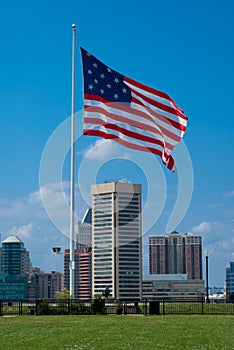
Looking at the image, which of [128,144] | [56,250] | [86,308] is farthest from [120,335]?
[56,250]

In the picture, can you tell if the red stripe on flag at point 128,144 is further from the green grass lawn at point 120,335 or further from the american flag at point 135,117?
the green grass lawn at point 120,335

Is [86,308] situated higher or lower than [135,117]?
lower

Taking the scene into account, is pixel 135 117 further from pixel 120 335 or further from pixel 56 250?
pixel 120 335

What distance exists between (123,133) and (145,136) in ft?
3.52

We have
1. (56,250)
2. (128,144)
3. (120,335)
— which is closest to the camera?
(120,335)

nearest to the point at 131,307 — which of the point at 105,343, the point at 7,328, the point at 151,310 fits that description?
the point at 151,310

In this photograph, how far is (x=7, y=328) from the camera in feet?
82.0

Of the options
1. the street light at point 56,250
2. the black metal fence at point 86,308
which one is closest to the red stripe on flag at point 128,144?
the black metal fence at point 86,308

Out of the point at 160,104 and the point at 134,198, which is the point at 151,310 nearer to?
the point at 160,104

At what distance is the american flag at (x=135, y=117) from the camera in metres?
32.5

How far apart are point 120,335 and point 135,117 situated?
13419 mm

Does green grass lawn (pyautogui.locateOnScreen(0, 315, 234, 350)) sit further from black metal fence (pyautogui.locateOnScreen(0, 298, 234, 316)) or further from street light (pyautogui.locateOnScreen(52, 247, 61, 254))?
street light (pyautogui.locateOnScreen(52, 247, 61, 254))

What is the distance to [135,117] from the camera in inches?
1292

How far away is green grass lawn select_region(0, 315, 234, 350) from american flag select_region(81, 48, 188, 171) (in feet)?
29.7
